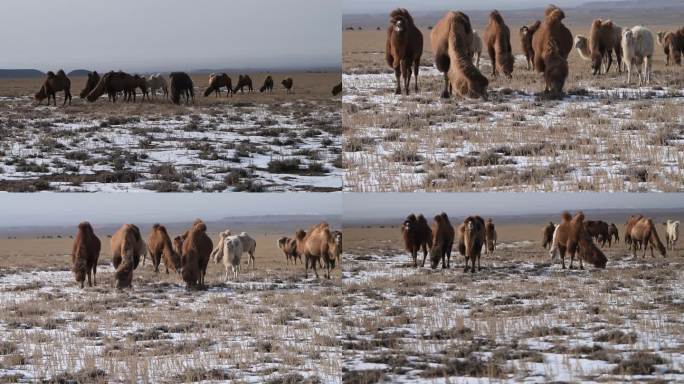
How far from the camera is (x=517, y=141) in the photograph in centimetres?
1441

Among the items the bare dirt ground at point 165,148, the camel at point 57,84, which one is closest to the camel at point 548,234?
the bare dirt ground at point 165,148

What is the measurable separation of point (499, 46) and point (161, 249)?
27.1 feet

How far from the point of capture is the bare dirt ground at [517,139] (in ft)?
43.2

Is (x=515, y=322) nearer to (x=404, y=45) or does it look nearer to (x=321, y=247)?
(x=404, y=45)


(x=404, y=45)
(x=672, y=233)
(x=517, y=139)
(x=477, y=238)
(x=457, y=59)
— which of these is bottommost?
(x=672, y=233)

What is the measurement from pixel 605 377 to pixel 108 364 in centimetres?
563

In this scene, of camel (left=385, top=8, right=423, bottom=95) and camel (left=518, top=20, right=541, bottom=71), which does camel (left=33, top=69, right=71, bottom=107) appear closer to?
camel (left=385, top=8, right=423, bottom=95)

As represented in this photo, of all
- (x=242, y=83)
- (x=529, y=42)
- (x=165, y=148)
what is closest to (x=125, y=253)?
(x=165, y=148)

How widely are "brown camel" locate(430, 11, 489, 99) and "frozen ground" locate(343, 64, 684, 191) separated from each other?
236 millimetres

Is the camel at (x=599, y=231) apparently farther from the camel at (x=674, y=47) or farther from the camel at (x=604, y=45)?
the camel at (x=674, y=47)

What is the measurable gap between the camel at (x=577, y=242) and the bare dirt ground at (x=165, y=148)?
5018 mm

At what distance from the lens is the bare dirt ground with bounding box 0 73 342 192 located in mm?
15047

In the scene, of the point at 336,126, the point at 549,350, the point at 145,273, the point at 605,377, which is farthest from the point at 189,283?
the point at 605,377

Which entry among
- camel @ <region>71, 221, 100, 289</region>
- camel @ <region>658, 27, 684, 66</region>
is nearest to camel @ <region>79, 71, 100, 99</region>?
camel @ <region>71, 221, 100, 289</region>
